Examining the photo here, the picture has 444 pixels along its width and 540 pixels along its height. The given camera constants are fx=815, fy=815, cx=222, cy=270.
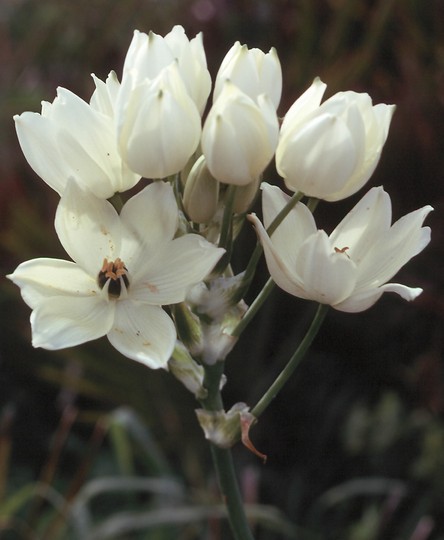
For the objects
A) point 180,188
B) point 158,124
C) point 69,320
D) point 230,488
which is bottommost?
point 230,488

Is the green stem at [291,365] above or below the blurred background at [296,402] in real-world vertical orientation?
above

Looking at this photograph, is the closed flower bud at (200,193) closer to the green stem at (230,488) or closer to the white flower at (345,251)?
the white flower at (345,251)

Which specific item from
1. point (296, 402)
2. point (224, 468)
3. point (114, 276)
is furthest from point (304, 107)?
point (296, 402)

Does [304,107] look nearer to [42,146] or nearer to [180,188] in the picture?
[180,188]

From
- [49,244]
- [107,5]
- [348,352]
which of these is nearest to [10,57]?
[107,5]

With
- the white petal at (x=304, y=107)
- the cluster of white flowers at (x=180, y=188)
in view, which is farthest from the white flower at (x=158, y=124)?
the white petal at (x=304, y=107)

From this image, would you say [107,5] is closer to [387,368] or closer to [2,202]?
[2,202]
